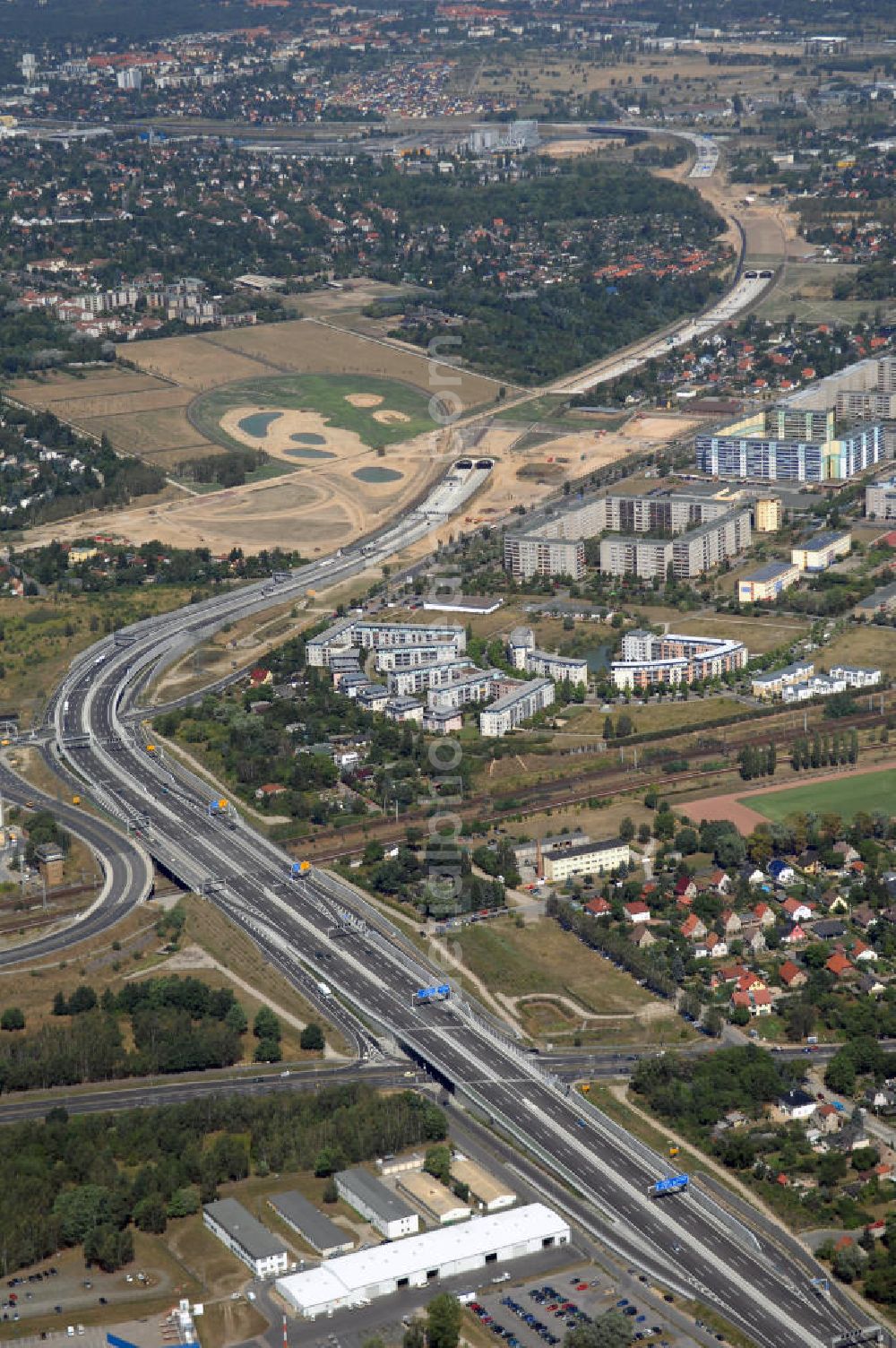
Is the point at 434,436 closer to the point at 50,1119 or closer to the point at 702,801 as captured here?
the point at 702,801

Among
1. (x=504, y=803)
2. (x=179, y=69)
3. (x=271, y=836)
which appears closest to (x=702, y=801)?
(x=504, y=803)

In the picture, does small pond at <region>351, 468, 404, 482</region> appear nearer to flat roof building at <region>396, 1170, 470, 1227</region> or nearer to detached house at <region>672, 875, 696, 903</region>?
detached house at <region>672, 875, 696, 903</region>

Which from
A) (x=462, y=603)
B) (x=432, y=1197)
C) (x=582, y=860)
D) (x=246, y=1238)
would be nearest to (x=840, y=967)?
(x=582, y=860)

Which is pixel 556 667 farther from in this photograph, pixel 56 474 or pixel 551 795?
pixel 56 474

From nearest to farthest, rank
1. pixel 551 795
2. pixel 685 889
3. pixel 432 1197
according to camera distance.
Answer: pixel 432 1197 < pixel 685 889 < pixel 551 795

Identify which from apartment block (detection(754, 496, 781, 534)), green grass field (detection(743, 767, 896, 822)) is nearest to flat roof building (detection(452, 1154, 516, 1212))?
green grass field (detection(743, 767, 896, 822))

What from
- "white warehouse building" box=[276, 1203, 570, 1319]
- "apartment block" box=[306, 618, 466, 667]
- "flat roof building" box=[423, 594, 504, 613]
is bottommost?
"flat roof building" box=[423, 594, 504, 613]
